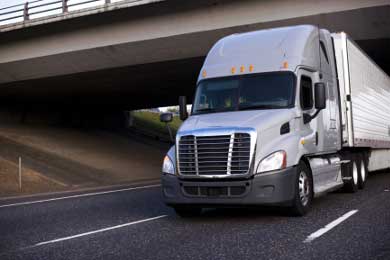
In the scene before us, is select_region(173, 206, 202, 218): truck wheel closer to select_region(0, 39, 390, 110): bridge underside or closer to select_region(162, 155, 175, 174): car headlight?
select_region(162, 155, 175, 174): car headlight

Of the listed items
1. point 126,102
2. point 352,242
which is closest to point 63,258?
point 352,242

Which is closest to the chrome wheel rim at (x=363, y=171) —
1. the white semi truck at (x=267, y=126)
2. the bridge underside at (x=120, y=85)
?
the white semi truck at (x=267, y=126)

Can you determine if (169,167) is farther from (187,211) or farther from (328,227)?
(328,227)

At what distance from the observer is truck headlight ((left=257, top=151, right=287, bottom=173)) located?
8.12 meters

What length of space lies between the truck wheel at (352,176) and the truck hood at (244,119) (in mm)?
3687

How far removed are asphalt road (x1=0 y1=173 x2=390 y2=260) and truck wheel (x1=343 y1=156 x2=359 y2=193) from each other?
0.58 m

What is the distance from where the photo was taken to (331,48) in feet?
37.9

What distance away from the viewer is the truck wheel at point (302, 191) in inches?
333

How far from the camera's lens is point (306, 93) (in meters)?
9.50

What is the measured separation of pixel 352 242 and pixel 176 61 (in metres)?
18.1

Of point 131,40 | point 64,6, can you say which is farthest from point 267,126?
point 64,6

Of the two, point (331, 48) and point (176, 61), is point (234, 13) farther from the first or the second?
point (331, 48)

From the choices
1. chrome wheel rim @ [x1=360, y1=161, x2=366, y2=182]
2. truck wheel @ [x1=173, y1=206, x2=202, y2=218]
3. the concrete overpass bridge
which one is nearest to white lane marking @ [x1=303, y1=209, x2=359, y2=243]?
truck wheel @ [x1=173, y1=206, x2=202, y2=218]

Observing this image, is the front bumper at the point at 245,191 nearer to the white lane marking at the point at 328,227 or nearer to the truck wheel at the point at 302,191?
the truck wheel at the point at 302,191
